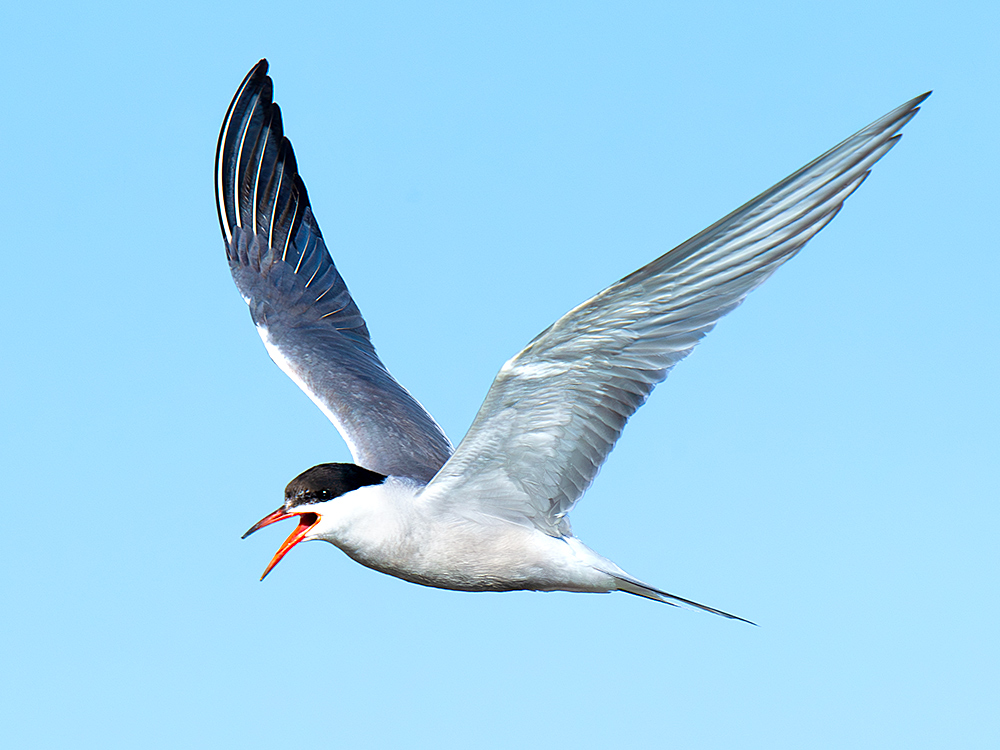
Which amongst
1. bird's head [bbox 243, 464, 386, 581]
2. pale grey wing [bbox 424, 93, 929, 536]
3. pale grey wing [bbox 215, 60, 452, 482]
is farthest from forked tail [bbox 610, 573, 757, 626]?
pale grey wing [bbox 215, 60, 452, 482]

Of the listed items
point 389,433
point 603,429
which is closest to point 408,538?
point 603,429

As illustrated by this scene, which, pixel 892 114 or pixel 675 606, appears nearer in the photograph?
pixel 892 114

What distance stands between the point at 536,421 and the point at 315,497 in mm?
1231

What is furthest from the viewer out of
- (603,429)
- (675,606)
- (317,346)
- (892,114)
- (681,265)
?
(317,346)

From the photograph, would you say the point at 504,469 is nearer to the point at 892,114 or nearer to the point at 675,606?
the point at 675,606

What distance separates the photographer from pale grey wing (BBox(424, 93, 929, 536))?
4555 millimetres

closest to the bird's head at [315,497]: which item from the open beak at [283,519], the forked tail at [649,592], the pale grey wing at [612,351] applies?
the open beak at [283,519]

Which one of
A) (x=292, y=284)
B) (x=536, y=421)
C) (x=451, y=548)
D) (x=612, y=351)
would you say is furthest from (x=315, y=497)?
(x=292, y=284)

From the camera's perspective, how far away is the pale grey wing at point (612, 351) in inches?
179

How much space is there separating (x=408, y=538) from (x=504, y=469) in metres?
0.61

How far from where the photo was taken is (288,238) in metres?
8.77

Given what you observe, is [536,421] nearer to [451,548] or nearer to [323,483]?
[451,548]

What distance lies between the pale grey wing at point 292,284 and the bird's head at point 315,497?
4.96ft

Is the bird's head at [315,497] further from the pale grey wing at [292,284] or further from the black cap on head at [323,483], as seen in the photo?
the pale grey wing at [292,284]
